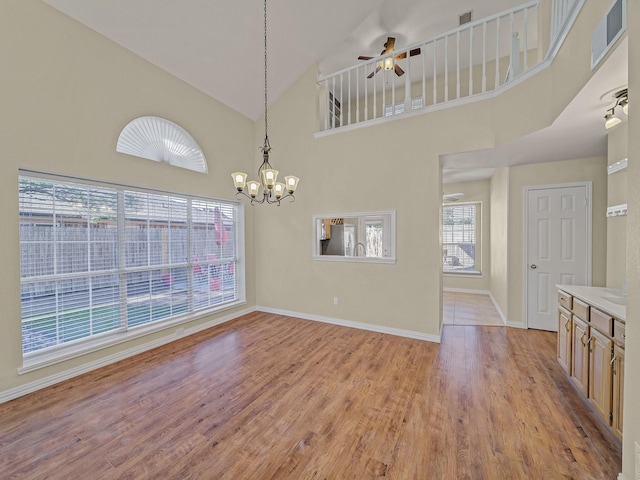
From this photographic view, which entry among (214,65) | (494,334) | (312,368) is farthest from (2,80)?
(494,334)

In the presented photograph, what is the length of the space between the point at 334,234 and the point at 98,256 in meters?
3.22

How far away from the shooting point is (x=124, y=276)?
10.8ft

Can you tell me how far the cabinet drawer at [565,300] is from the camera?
254cm

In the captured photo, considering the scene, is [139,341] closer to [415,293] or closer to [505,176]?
[415,293]

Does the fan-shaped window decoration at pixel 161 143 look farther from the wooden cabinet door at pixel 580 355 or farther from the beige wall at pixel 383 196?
the wooden cabinet door at pixel 580 355

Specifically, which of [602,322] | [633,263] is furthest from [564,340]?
[633,263]

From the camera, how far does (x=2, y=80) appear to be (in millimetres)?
2373

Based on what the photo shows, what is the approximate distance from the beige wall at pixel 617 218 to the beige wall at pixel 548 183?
1016 millimetres

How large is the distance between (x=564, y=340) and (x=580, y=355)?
1.36ft

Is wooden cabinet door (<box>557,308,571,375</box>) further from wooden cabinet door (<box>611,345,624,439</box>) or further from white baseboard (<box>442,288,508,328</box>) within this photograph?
white baseboard (<box>442,288,508,328</box>)

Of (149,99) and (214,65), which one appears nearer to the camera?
(149,99)

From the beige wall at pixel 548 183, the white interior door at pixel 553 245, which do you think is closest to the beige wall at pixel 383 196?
the beige wall at pixel 548 183

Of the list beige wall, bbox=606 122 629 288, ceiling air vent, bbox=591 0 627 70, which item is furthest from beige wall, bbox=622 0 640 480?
beige wall, bbox=606 122 629 288

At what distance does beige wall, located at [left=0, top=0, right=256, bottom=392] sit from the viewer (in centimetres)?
242
